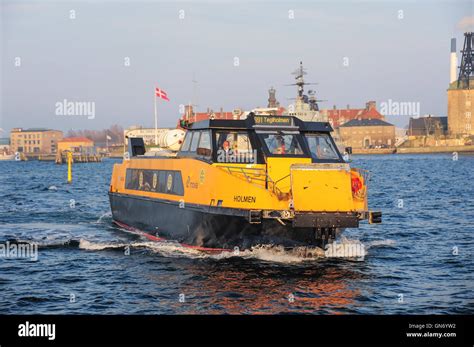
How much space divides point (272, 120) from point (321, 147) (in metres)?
1.59

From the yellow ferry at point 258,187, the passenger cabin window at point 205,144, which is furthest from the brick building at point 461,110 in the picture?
the passenger cabin window at point 205,144

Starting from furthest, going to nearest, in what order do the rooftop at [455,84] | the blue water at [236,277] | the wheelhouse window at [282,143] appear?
the rooftop at [455,84]
the wheelhouse window at [282,143]
the blue water at [236,277]

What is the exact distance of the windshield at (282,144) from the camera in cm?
1895

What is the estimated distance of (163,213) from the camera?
21.7 meters

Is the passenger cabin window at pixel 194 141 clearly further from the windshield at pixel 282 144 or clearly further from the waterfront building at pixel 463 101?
the waterfront building at pixel 463 101

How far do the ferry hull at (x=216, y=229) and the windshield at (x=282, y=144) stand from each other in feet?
7.85

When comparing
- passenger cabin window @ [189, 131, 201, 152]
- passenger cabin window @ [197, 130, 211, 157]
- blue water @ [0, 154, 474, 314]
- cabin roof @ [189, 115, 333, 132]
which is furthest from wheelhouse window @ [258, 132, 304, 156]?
blue water @ [0, 154, 474, 314]

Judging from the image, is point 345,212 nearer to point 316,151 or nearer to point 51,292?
point 316,151

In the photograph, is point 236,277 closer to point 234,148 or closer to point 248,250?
point 248,250

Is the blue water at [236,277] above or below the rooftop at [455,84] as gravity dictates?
below

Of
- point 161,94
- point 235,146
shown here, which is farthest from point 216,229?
point 161,94

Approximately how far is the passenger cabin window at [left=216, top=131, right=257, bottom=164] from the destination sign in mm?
548

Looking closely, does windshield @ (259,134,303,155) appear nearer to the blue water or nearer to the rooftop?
the blue water
